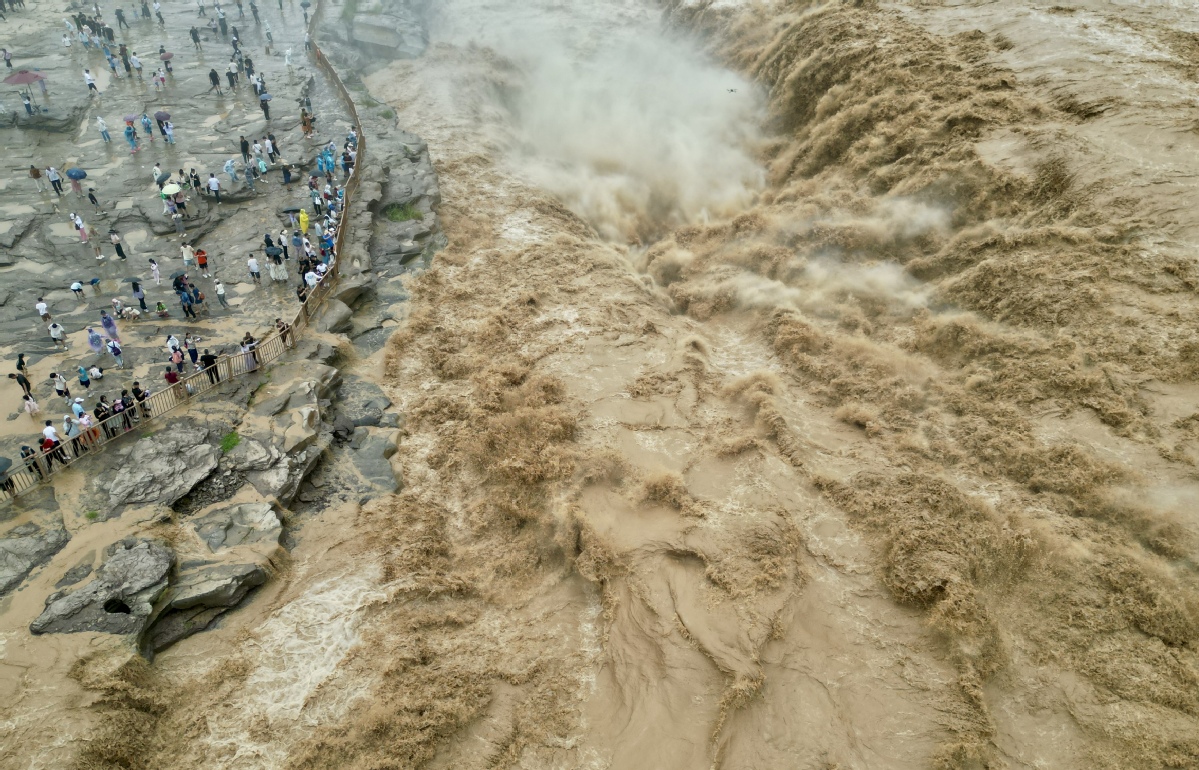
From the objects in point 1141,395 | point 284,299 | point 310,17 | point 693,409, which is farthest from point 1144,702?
point 310,17

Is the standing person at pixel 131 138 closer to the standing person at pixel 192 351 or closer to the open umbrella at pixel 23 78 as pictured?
the open umbrella at pixel 23 78

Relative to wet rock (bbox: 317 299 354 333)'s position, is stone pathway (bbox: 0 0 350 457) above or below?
above

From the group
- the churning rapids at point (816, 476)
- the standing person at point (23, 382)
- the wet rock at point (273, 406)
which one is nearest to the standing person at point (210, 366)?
the wet rock at point (273, 406)

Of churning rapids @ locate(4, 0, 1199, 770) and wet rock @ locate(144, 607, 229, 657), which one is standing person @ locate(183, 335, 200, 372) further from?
wet rock @ locate(144, 607, 229, 657)

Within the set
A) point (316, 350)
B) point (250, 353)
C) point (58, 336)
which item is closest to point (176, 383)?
point (250, 353)

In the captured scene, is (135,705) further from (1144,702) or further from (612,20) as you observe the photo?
(612,20)

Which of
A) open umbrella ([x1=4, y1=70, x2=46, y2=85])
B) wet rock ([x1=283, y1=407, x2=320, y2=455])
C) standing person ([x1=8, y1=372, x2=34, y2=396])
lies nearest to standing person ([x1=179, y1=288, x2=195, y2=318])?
standing person ([x1=8, y1=372, x2=34, y2=396])
